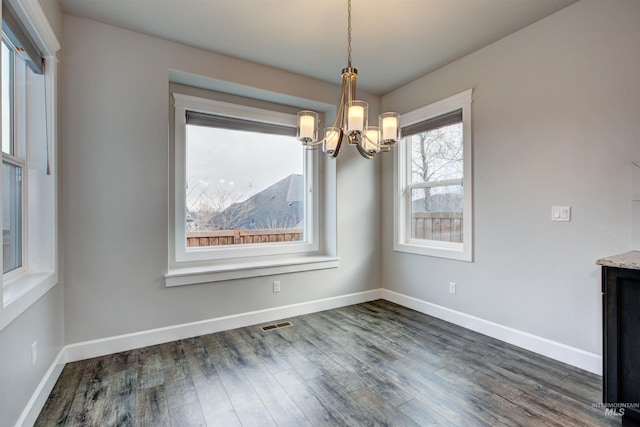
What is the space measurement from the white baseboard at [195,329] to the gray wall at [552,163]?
4.63 feet

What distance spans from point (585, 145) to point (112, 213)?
3.70m

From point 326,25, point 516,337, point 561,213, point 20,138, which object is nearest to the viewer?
point 20,138

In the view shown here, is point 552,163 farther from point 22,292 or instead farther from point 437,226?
point 22,292

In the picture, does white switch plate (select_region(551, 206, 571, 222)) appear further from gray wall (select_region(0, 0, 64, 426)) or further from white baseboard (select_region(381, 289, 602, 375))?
gray wall (select_region(0, 0, 64, 426))

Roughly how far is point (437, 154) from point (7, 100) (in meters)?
3.58

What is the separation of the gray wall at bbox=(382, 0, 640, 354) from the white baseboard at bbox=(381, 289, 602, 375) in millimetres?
51

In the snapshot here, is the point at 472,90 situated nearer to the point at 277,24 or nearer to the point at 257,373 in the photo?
the point at 277,24

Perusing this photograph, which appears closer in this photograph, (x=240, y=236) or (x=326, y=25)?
(x=326, y=25)

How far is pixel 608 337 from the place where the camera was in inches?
→ 68.5

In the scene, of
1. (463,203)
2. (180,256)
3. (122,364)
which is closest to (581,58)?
(463,203)

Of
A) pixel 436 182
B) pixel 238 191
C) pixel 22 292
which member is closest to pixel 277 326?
pixel 238 191

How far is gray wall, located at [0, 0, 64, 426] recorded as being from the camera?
56.8 inches

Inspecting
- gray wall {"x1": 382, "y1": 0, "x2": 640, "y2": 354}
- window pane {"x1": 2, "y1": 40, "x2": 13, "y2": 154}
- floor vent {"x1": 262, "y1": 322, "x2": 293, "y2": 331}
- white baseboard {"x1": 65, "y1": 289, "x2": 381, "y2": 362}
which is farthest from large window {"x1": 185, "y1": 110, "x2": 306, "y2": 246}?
gray wall {"x1": 382, "y1": 0, "x2": 640, "y2": 354}

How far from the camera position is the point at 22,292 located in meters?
1.65
